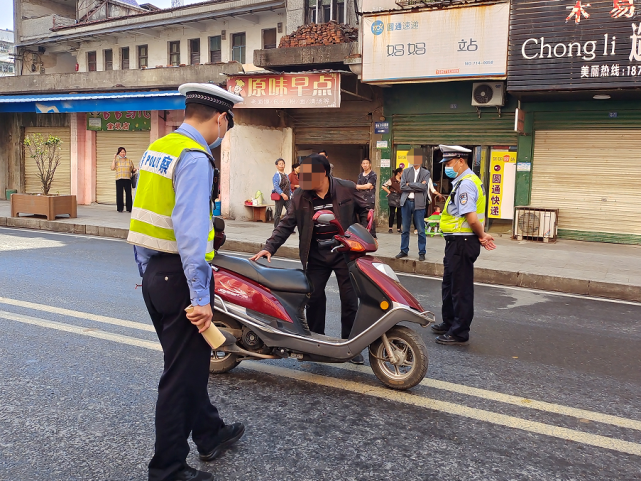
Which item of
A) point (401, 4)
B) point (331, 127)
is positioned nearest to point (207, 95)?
point (401, 4)

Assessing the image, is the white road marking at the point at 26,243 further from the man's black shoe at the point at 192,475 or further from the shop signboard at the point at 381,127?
the man's black shoe at the point at 192,475

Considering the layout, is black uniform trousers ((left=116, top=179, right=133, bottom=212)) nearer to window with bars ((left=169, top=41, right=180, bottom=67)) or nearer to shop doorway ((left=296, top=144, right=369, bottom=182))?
shop doorway ((left=296, top=144, right=369, bottom=182))

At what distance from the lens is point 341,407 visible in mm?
3840

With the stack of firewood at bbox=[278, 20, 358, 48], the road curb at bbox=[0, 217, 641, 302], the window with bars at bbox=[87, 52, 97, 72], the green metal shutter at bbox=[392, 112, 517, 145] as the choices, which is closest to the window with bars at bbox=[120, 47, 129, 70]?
the window with bars at bbox=[87, 52, 97, 72]

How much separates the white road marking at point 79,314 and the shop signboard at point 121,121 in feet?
45.2

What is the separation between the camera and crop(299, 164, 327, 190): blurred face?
452 centimetres

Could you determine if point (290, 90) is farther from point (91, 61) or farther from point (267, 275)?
point (91, 61)

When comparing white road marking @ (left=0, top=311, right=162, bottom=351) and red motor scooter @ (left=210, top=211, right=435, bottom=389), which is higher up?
red motor scooter @ (left=210, top=211, right=435, bottom=389)

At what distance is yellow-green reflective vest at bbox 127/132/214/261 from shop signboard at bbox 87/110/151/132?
17.5m

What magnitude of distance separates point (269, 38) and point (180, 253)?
785 inches

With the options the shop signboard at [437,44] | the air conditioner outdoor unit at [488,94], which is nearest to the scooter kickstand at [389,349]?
the shop signboard at [437,44]

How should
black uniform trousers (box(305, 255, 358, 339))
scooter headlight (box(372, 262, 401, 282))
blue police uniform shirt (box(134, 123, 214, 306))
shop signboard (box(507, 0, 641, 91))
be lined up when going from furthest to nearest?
1. shop signboard (box(507, 0, 641, 91))
2. black uniform trousers (box(305, 255, 358, 339))
3. scooter headlight (box(372, 262, 401, 282))
4. blue police uniform shirt (box(134, 123, 214, 306))

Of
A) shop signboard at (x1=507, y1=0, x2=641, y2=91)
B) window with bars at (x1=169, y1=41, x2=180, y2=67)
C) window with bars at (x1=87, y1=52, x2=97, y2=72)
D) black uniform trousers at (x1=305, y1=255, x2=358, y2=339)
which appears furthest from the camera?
window with bars at (x1=87, y1=52, x2=97, y2=72)

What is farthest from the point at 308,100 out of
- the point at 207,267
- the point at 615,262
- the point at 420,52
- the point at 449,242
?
the point at 207,267
